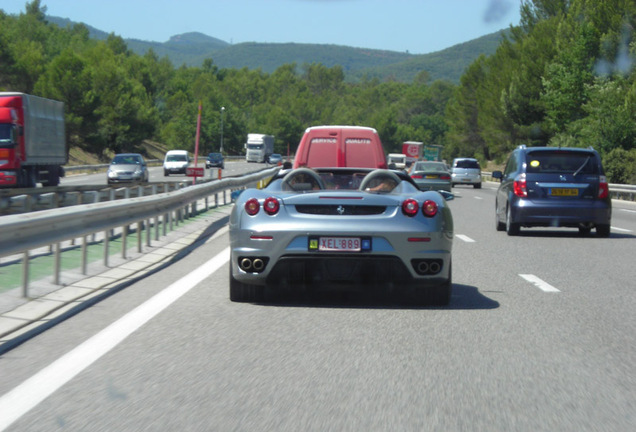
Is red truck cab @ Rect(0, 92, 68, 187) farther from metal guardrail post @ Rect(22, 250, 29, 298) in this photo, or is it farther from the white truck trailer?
the white truck trailer

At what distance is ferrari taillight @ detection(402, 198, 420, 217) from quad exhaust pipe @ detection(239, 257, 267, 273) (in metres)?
1.18

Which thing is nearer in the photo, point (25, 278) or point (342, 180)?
point (25, 278)

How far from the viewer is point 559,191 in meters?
17.0

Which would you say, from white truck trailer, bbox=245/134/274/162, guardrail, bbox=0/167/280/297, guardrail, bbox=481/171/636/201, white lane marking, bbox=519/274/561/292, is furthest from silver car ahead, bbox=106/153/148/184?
white truck trailer, bbox=245/134/274/162

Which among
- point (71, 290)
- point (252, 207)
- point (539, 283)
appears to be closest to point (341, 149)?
point (539, 283)

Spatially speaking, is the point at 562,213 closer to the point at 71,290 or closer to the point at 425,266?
the point at 425,266

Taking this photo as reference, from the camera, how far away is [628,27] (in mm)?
56156

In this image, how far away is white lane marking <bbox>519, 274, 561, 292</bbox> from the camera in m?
9.93

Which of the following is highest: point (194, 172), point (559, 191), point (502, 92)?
point (502, 92)

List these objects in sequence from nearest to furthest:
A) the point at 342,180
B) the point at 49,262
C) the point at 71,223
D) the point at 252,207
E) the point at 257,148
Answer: the point at 252,207, the point at 71,223, the point at 342,180, the point at 49,262, the point at 257,148

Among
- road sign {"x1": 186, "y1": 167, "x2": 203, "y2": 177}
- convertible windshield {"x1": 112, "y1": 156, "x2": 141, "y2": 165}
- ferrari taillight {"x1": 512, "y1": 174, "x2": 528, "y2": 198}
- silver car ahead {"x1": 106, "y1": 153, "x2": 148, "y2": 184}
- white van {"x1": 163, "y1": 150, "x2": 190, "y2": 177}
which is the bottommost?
white van {"x1": 163, "y1": 150, "x2": 190, "y2": 177}

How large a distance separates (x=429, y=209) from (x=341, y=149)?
9.54 metres

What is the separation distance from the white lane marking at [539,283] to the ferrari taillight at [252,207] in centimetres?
315

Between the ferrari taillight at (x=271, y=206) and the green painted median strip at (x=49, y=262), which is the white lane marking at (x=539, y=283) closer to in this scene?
the ferrari taillight at (x=271, y=206)
